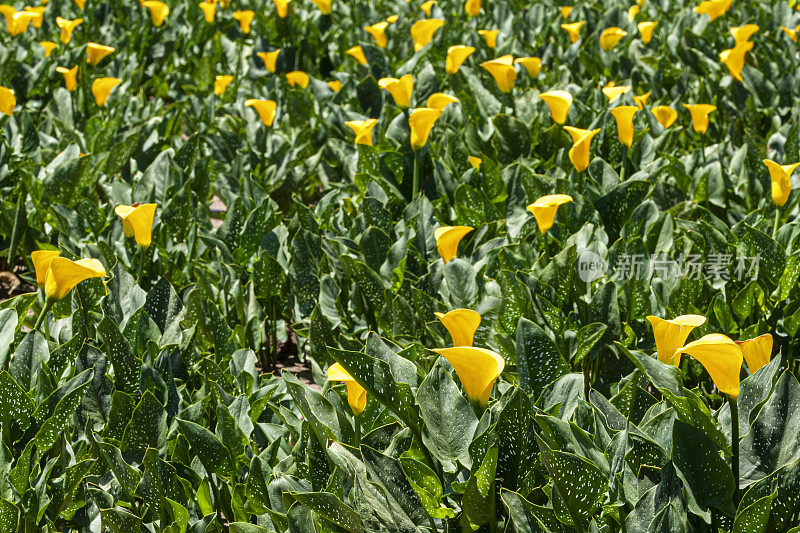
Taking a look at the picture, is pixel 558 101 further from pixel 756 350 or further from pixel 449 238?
pixel 756 350

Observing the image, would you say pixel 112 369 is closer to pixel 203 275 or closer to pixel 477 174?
pixel 203 275

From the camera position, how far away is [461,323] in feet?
6.57

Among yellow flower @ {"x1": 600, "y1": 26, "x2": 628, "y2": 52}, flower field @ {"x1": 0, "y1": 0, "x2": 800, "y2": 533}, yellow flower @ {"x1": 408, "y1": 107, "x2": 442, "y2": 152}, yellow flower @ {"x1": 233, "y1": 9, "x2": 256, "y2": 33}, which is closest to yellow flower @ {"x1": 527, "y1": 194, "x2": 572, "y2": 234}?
flower field @ {"x1": 0, "y1": 0, "x2": 800, "y2": 533}

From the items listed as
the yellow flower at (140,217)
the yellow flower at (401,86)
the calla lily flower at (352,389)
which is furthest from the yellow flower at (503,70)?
the calla lily flower at (352,389)

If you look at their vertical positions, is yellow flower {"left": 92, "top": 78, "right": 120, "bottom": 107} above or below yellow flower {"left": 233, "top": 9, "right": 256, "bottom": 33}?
above

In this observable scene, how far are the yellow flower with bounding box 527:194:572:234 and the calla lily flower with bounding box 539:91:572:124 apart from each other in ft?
2.35

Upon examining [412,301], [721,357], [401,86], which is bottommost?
[412,301]

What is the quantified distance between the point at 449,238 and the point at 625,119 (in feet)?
3.55

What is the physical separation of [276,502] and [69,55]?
13.8 ft

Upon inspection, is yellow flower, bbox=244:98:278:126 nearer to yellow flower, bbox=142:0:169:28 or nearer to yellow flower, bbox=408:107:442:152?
yellow flower, bbox=408:107:442:152

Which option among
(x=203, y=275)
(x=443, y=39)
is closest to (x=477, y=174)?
(x=203, y=275)

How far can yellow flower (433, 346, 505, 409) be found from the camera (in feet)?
5.73

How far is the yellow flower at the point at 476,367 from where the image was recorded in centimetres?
175

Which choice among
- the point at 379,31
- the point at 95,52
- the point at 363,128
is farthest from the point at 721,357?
the point at 95,52
